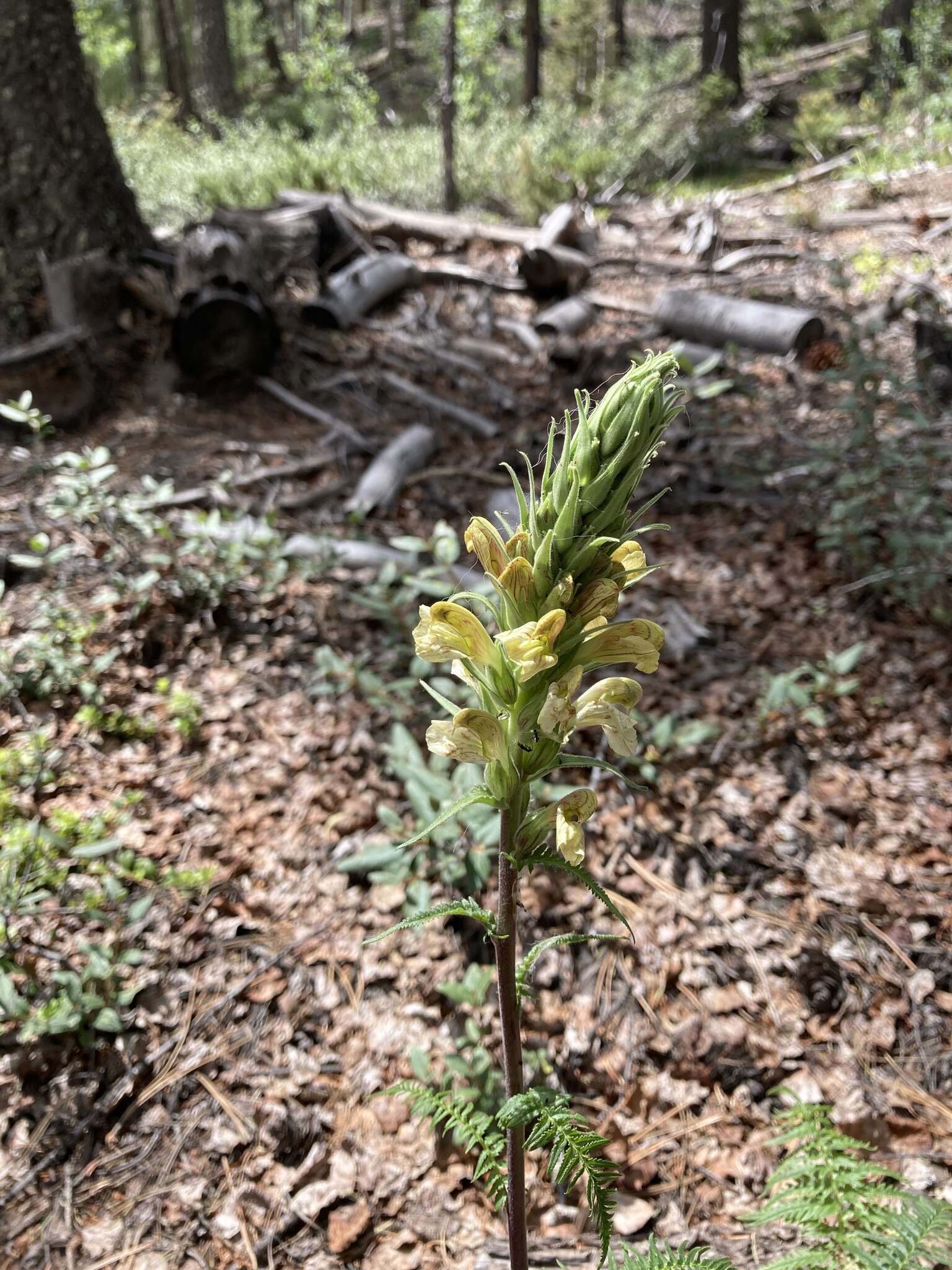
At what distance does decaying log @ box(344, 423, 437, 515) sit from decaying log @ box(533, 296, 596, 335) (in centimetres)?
199

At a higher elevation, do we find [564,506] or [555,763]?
[564,506]

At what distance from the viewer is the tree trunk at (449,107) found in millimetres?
7832

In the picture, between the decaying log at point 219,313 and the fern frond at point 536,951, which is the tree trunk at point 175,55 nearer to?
the decaying log at point 219,313

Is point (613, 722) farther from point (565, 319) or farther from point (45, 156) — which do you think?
point (45, 156)

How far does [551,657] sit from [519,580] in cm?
12

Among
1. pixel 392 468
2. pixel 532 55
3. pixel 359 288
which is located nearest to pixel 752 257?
pixel 359 288

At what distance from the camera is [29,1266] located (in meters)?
1.71

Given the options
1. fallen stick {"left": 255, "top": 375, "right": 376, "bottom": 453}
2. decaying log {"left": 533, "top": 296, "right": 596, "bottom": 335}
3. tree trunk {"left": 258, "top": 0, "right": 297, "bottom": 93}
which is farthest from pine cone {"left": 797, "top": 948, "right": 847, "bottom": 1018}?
tree trunk {"left": 258, "top": 0, "right": 297, "bottom": 93}

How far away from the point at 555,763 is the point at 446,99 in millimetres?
9240

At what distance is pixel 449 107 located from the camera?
836 cm

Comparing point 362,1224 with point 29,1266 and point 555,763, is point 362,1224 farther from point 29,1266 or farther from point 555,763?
point 555,763

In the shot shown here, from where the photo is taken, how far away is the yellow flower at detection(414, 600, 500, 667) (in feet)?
3.78

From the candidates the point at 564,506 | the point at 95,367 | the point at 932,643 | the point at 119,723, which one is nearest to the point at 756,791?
the point at 932,643

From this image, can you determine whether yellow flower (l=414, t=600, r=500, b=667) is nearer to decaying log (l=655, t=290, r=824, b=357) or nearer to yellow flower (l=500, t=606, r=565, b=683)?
yellow flower (l=500, t=606, r=565, b=683)
